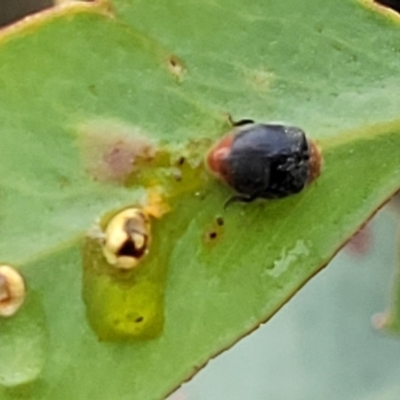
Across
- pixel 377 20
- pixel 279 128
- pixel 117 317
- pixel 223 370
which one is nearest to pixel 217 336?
pixel 117 317

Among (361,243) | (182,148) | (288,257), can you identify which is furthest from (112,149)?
(361,243)

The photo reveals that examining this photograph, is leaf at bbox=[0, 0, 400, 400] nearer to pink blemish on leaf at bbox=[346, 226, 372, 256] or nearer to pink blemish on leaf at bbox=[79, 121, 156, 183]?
pink blemish on leaf at bbox=[79, 121, 156, 183]

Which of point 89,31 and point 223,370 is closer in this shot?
point 89,31

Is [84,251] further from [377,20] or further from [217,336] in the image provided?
[377,20]

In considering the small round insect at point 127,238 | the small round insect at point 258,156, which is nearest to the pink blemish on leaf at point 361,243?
the small round insect at point 258,156

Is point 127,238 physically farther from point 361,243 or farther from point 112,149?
point 361,243

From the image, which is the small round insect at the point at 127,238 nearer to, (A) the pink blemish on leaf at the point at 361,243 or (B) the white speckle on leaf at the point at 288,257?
(B) the white speckle on leaf at the point at 288,257

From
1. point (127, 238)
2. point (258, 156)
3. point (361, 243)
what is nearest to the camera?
point (127, 238)

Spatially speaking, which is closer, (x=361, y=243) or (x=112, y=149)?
(x=112, y=149)
